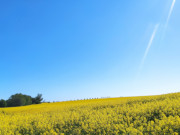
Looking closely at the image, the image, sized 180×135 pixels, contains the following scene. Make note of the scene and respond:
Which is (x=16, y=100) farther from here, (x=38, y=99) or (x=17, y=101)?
(x=38, y=99)

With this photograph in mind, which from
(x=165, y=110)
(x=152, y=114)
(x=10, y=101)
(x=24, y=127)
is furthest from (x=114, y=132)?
(x=10, y=101)

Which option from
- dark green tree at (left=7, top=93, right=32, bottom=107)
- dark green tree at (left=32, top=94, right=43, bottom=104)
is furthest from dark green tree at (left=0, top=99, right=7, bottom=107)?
dark green tree at (left=32, top=94, right=43, bottom=104)

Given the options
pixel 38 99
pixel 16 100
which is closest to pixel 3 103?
pixel 16 100

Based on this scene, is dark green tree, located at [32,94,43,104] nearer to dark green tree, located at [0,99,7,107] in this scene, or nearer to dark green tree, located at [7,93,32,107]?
dark green tree, located at [7,93,32,107]

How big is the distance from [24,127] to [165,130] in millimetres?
9104

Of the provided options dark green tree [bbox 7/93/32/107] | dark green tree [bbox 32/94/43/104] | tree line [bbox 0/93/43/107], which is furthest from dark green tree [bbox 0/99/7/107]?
dark green tree [bbox 32/94/43/104]

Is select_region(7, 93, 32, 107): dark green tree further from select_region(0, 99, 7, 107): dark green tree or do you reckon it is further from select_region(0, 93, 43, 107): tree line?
select_region(0, 99, 7, 107): dark green tree

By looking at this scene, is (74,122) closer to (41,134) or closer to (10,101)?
(41,134)

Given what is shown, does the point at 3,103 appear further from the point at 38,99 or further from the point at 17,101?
the point at 38,99

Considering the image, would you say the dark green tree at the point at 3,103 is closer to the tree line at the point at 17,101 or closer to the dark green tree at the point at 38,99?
the tree line at the point at 17,101

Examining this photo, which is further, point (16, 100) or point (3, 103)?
point (16, 100)

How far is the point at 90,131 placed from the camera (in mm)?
7988

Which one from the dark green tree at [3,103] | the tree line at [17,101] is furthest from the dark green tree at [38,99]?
the dark green tree at [3,103]

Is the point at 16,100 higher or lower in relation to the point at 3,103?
higher
